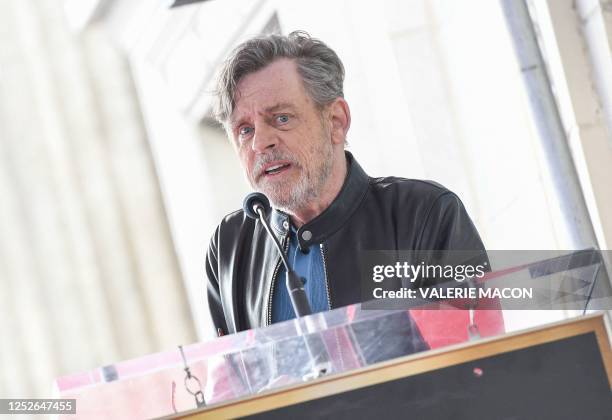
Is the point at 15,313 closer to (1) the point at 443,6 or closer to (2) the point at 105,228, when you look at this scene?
(2) the point at 105,228

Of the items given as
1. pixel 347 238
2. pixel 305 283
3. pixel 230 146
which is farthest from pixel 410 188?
pixel 230 146

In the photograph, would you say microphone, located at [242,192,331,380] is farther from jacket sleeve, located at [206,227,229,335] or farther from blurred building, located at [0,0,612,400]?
blurred building, located at [0,0,612,400]

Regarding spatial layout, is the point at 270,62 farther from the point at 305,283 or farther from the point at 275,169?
the point at 305,283

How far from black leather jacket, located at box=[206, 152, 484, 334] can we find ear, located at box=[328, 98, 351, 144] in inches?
1.8

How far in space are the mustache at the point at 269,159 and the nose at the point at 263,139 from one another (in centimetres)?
1

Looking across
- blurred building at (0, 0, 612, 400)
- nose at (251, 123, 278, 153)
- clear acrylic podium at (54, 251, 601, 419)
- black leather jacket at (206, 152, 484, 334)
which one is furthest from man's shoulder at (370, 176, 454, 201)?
clear acrylic podium at (54, 251, 601, 419)

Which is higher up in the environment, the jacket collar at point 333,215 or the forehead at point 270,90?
the forehead at point 270,90

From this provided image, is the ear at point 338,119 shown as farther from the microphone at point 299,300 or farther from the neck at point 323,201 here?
the microphone at point 299,300

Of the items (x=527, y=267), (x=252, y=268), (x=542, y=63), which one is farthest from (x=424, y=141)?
(x=527, y=267)

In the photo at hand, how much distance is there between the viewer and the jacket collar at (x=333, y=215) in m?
1.89

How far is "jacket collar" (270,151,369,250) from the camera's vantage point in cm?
189

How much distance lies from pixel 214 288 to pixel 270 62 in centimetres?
43

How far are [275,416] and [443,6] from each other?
7.97 feet

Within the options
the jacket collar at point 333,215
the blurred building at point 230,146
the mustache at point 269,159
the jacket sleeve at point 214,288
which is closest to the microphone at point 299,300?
the mustache at point 269,159
